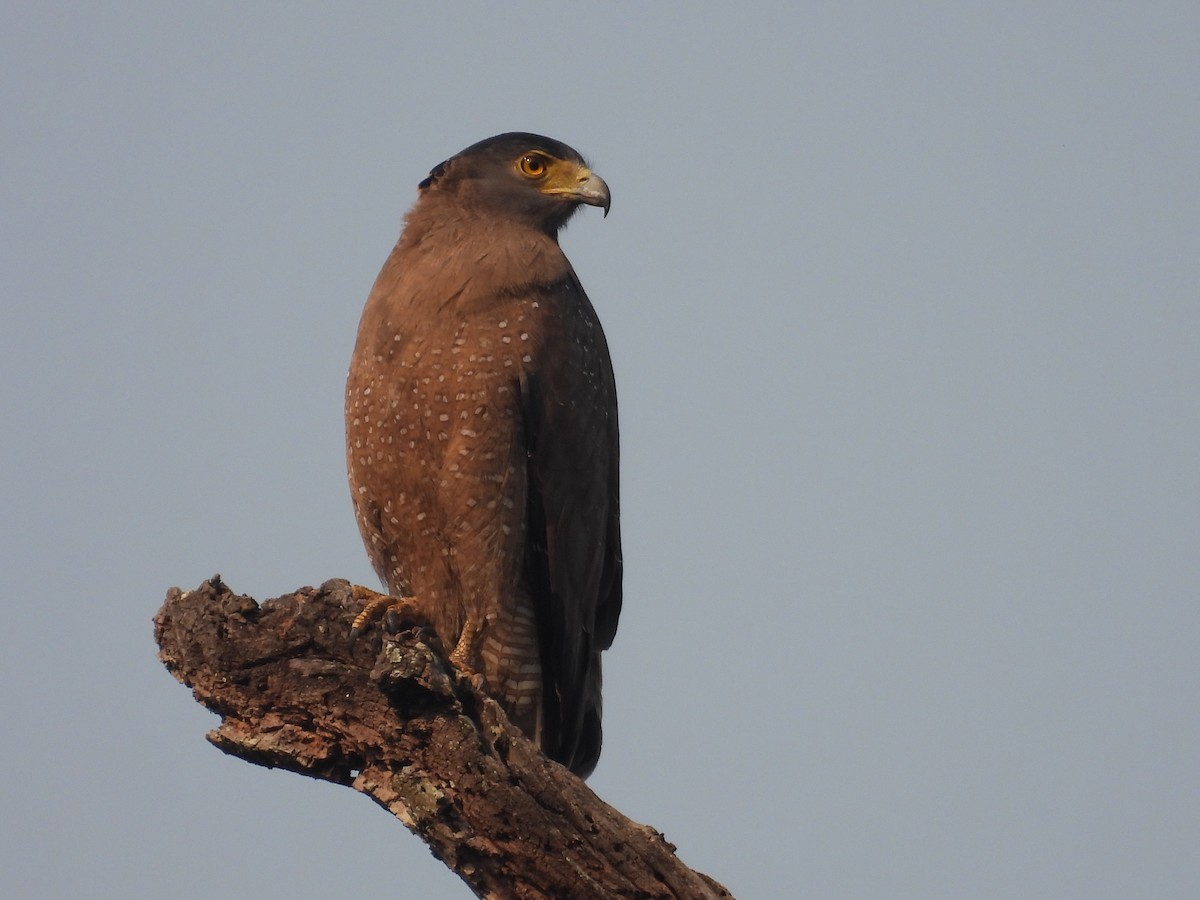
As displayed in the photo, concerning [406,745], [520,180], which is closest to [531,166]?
[520,180]

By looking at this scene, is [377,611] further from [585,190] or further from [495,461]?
[585,190]

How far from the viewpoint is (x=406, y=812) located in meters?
5.52

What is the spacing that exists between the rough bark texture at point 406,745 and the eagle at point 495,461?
151cm

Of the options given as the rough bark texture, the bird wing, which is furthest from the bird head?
the rough bark texture

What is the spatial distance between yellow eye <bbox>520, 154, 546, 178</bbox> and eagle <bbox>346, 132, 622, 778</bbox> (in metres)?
0.47

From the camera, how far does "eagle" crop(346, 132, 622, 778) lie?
704cm

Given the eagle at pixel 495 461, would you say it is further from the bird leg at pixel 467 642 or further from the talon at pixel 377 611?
the talon at pixel 377 611

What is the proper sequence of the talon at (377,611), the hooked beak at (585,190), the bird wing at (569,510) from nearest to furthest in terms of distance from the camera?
1. the talon at (377,611)
2. the bird wing at (569,510)
3. the hooked beak at (585,190)

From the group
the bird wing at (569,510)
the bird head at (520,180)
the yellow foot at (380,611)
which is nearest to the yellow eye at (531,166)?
the bird head at (520,180)

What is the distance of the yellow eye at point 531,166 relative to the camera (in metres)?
8.06

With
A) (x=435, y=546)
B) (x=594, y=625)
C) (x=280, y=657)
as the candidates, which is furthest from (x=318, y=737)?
(x=594, y=625)

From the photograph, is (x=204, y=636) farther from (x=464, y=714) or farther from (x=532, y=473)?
(x=532, y=473)

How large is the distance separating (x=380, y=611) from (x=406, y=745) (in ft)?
2.98

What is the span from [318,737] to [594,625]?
2357 mm
